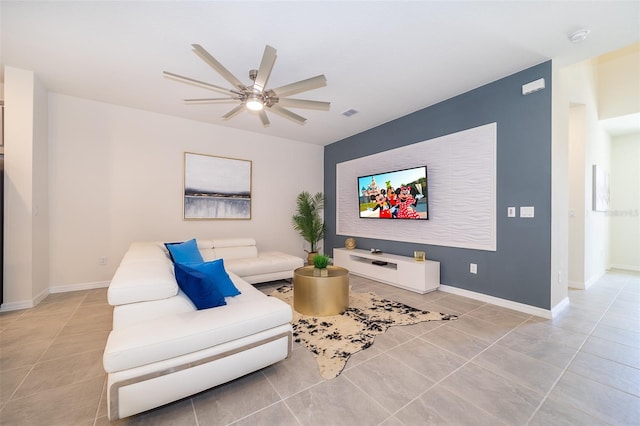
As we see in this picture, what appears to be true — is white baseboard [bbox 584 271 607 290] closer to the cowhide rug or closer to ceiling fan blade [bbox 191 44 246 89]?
the cowhide rug

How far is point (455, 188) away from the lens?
11.7 ft

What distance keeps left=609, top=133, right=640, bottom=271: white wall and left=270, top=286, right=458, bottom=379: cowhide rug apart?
5225 millimetres

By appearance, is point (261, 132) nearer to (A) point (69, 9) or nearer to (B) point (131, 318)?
(A) point (69, 9)

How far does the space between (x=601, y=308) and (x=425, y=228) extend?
7.10 ft

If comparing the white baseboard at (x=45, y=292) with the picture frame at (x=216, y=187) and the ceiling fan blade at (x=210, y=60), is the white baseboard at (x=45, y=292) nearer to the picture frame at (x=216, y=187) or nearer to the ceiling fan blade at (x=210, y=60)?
the picture frame at (x=216, y=187)

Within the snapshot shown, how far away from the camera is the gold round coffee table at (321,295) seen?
278cm

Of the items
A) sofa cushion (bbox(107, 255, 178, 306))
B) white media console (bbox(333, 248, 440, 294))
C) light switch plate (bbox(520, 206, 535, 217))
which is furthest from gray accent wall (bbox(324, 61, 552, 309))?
sofa cushion (bbox(107, 255, 178, 306))

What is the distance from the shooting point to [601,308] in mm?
3047

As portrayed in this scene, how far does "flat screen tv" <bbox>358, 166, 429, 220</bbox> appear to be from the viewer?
389cm

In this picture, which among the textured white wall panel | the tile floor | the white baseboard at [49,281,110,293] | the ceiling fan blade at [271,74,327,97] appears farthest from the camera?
the white baseboard at [49,281,110,293]

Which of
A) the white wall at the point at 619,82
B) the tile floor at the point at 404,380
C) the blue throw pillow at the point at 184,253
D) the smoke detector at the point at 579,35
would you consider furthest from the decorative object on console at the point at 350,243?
the white wall at the point at 619,82

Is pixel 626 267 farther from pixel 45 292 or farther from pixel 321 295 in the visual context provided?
pixel 45 292

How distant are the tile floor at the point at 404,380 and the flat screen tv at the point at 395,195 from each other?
1791 millimetres

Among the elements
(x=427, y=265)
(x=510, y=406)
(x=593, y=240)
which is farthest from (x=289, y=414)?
(x=593, y=240)
